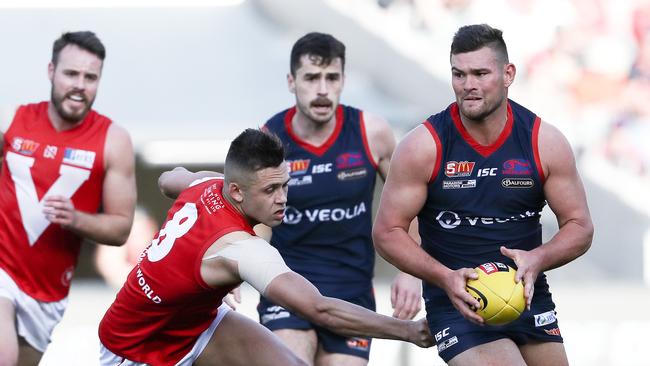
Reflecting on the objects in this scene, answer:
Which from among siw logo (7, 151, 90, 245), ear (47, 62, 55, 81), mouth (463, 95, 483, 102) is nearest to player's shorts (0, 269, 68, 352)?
siw logo (7, 151, 90, 245)

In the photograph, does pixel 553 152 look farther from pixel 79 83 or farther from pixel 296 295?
pixel 79 83

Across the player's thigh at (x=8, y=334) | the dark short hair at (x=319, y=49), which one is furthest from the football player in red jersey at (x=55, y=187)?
the dark short hair at (x=319, y=49)

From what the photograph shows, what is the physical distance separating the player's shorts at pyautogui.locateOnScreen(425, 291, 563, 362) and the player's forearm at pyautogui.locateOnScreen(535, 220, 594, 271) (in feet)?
1.20

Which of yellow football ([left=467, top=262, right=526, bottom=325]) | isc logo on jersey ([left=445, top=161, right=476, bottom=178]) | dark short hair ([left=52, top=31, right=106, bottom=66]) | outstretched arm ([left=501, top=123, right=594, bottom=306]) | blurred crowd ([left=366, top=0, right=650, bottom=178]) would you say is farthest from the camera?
blurred crowd ([left=366, top=0, right=650, bottom=178])

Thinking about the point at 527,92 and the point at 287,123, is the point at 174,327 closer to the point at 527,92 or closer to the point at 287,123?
the point at 287,123

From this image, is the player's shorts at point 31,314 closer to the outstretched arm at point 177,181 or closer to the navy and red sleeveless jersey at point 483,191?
the outstretched arm at point 177,181

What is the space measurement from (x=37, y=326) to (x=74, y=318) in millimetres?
4514

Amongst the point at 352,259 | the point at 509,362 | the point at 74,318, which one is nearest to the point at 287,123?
the point at 352,259

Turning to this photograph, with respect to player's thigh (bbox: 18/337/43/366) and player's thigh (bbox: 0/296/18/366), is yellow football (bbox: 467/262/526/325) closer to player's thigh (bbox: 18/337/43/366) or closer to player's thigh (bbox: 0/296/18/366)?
player's thigh (bbox: 0/296/18/366)

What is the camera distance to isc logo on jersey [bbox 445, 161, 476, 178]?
6.22 metres

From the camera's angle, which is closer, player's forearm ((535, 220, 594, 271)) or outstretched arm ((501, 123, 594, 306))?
player's forearm ((535, 220, 594, 271))

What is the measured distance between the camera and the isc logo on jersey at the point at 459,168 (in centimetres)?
622

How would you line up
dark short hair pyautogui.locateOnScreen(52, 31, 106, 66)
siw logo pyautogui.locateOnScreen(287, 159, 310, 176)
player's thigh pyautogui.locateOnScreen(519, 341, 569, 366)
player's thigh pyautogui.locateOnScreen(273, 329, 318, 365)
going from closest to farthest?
player's thigh pyautogui.locateOnScreen(519, 341, 569, 366), player's thigh pyautogui.locateOnScreen(273, 329, 318, 365), siw logo pyautogui.locateOnScreen(287, 159, 310, 176), dark short hair pyautogui.locateOnScreen(52, 31, 106, 66)

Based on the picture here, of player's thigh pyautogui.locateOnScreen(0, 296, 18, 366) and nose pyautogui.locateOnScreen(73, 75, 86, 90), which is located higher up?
nose pyautogui.locateOnScreen(73, 75, 86, 90)
